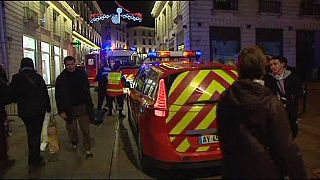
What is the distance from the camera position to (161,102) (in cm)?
504

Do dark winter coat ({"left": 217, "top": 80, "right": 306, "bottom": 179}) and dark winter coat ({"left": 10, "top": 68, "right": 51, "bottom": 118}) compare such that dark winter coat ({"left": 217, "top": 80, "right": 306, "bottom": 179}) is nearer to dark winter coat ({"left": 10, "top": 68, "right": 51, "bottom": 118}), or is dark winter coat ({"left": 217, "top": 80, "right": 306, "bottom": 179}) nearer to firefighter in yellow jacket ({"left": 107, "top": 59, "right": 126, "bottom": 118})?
dark winter coat ({"left": 10, "top": 68, "right": 51, "bottom": 118})

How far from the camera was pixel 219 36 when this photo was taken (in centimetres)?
1081

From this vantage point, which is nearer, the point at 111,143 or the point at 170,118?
the point at 170,118

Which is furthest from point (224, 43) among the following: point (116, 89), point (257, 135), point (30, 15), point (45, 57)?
point (257, 135)

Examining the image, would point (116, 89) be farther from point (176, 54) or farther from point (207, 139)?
point (207, 139)

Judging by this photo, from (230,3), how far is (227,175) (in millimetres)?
8530

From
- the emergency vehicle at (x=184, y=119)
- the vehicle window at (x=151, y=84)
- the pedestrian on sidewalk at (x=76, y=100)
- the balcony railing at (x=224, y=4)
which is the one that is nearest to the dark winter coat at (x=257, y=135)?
the emergency vehicle at (x=184, y=119)

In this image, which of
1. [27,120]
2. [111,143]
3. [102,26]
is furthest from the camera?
[111,143]

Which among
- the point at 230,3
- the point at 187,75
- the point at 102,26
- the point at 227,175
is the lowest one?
the point at 227,175

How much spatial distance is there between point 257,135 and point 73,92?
164 inches

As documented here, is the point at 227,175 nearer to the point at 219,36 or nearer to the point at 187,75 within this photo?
the point at 187,75

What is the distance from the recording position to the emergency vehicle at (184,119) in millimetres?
4887

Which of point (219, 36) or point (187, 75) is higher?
point (219, 36)

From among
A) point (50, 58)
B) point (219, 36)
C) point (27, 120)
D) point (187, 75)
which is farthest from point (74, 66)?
point (219, 36)
